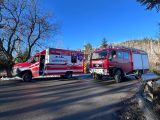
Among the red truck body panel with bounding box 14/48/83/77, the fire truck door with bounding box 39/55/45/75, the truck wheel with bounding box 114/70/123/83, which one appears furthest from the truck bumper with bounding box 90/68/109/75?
the fire truck door with bounding box 39/55/45/75

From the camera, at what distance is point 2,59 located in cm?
2753

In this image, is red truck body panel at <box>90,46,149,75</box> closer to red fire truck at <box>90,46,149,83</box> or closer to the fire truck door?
red fire truck at <box>90,46,149,83</box>

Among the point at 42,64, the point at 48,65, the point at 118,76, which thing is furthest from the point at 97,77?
the point at 42,64

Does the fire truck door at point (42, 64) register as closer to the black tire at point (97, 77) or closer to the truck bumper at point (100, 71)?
the truck bumper at point (100, 71)

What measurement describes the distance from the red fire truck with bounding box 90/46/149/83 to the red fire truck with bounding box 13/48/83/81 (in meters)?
3.00

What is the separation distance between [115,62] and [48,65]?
19.0 feet

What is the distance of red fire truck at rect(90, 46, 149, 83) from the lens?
63.3ft

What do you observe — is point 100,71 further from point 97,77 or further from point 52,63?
point 52,63

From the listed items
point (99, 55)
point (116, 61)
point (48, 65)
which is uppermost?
point (99, 55)

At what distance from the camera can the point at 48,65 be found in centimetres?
2134

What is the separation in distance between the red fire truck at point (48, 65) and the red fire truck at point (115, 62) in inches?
118

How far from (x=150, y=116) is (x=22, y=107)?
5034 millimetres

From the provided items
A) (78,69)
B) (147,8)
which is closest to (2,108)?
(147,8)

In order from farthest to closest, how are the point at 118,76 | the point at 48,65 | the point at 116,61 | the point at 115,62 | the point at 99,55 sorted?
the point at 48,65, the point at 99,55, the point at 116,61, the point at 115,62, the point at 118,76
